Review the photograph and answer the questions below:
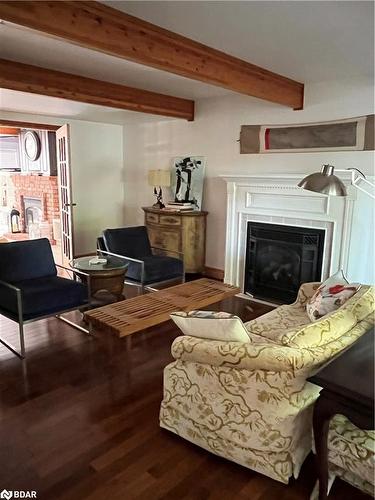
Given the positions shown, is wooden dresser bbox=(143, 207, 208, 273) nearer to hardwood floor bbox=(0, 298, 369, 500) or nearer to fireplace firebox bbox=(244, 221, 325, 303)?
fireplace firebox bbox=(244, 221, 325, 303)

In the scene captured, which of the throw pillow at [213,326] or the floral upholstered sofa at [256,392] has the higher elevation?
the throw pillow at [213,326]

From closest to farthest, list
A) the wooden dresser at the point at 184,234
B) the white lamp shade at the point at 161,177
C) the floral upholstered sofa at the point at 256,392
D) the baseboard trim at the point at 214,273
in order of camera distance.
Answer: the floral upholstered sofa at the point at 256,392 → the wooden dresser at the point at 184,234 → the baseboard trim at the point at 214,273 → the white lamp shade at the point at 161,177

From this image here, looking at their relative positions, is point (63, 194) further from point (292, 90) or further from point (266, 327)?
point (266, 327)

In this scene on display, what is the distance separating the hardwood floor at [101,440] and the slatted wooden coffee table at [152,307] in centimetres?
42

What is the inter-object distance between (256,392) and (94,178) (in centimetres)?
554

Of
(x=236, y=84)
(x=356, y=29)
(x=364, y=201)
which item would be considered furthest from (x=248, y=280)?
(x=356, y=29)

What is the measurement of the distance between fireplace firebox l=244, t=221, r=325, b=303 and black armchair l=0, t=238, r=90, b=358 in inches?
83.7

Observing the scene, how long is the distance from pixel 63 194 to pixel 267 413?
193 inches

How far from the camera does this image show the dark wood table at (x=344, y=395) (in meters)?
1.46

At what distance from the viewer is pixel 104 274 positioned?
3756mm

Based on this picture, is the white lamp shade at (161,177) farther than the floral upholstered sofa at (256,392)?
Yes

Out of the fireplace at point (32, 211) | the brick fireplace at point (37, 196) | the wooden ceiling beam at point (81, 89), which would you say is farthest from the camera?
the fireplace at point (32, 211)

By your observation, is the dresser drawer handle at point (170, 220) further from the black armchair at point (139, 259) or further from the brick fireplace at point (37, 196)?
the brick fireplace at point (37, 196)

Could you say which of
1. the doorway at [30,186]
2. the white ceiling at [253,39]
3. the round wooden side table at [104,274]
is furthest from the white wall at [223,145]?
the round wooden side table at [104,274]
